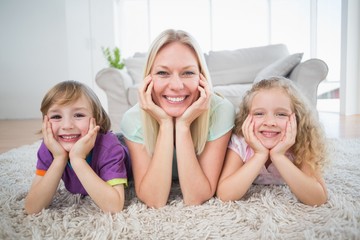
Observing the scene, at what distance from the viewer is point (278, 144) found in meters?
1.03

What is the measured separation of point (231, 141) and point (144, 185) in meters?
0.39

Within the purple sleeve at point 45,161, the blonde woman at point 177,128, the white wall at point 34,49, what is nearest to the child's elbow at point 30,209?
the purple sleeve at point 45,161

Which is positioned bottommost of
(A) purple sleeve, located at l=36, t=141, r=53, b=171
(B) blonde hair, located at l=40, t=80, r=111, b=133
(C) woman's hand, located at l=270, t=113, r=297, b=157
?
(A) purple sleeve, located at l=36, t=141, r=53, b=171

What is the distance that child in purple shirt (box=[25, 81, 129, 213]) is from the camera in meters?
0.98

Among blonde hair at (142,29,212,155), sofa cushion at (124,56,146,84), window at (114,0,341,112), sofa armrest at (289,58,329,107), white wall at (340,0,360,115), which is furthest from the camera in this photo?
window at (114,0,341,112)

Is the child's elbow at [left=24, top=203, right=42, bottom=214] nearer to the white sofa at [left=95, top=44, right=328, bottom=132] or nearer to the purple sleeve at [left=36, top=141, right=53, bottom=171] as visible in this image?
the purple sleeve at [left=36, top=141, right=53, bottom=171]

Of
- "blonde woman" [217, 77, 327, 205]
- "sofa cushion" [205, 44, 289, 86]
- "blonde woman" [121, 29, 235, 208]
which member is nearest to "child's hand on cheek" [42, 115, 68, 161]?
"blonde woman" [121, 29, 235, 208]

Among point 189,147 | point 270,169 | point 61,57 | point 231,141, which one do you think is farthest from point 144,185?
point 61,57

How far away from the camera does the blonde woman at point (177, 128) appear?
1037 millimetres

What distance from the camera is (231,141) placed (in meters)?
1.19

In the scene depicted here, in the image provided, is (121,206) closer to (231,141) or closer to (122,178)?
(122,178)

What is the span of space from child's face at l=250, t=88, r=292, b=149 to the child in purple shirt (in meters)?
0.52

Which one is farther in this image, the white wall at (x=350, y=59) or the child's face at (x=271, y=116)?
the white wall at (x=350, y=59)

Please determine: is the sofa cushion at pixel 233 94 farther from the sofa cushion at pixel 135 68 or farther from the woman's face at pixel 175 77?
the woman's face at pixel 175 77
